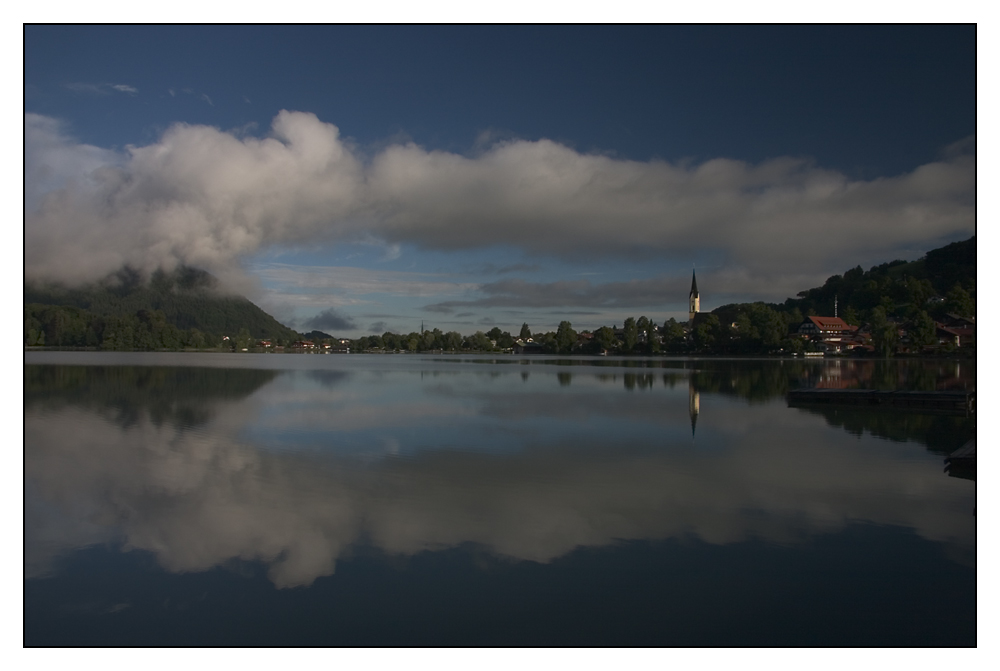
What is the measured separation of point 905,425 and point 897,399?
24.2ft

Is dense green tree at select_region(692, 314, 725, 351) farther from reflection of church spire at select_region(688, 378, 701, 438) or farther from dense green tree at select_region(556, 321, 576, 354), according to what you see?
reflection of church spire at select_region(688, 378, 701, 438)

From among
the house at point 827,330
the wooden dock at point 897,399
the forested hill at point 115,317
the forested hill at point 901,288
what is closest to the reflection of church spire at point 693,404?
the wooden dock at point 897,399

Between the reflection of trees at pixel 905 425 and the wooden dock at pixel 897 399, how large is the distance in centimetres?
127

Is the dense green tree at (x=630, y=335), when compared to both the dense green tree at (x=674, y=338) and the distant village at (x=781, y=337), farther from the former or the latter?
the dense green tree at (x=674, y=338)

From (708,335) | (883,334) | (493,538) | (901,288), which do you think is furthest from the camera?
(708,335)

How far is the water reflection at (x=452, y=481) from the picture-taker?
30.7 ft

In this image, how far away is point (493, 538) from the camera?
9.19 m

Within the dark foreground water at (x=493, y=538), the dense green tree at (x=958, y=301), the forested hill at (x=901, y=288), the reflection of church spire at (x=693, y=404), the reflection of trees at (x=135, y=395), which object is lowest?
the dark foreground water at (x=493, y=538)

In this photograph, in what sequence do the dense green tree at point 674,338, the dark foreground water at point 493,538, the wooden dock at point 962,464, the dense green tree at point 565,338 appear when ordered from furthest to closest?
1. the dense green tree at point 565,338
2. the dense green tree at point 674,338
3. the wooden dock at point 962,464
4. the dark foreground water at point 493,538

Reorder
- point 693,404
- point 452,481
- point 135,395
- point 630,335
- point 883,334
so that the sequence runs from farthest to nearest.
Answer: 1. point 630,335
2. point 883,334
3. point 135,395
4. point 693,404
5. point 452,481

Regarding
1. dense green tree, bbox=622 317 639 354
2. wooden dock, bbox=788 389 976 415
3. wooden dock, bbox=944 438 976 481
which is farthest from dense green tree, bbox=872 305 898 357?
wooden dock, bbox=944 438 976 481

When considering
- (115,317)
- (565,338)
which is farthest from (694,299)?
(115,317)

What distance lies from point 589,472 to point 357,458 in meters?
6.02

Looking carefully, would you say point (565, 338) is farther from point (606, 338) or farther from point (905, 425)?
point (905, 425)
